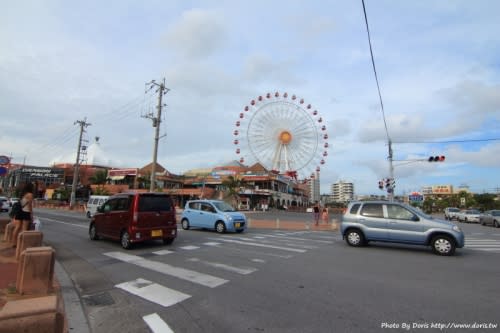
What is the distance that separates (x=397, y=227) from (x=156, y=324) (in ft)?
28.8

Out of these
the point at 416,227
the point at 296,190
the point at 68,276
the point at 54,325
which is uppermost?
the point at 296,190

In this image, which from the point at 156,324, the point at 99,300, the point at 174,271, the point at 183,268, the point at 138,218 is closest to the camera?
the point at 156,324

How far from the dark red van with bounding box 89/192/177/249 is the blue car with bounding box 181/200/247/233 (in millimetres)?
4568

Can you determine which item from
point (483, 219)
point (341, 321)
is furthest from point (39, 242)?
point (483, 219)

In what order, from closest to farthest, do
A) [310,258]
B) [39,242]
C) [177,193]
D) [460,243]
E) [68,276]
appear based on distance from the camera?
[68,276], [39,242], [310,258], [460,243], [177,193]

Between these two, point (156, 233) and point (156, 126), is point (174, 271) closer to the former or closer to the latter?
point (156, 233)

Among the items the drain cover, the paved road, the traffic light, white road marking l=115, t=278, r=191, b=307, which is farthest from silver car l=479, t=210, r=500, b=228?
the drain cover

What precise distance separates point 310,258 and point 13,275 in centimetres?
702

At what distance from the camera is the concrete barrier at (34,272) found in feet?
15.5

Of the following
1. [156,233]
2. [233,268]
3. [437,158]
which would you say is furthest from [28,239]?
[437,158]

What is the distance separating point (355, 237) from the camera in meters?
11.2

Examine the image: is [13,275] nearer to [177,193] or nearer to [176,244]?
[176,244]

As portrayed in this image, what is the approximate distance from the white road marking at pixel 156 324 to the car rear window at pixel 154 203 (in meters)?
5.98

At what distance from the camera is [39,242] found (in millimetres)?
7234
